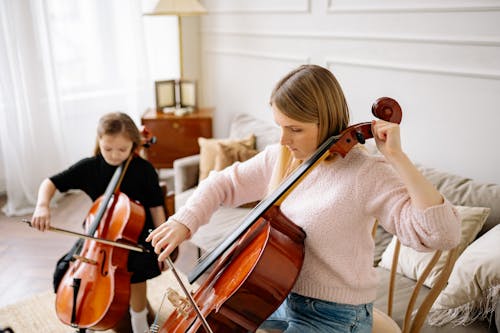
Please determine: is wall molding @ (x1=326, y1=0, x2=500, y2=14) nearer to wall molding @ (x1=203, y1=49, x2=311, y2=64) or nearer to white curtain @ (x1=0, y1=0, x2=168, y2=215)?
wall molding @ (x1=203, y1=49, x2=311, y2=64)

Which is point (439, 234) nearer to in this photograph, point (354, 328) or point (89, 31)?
point (354, 328)

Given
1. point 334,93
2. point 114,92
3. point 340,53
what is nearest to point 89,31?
point 114,92

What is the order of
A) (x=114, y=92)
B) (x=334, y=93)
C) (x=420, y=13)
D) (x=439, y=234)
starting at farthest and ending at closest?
(x=114, y=92)
(x=420, y=13)
(x=334, y=93)
(x=439, y=234)

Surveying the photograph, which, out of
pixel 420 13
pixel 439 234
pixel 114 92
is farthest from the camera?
pixel 114 92

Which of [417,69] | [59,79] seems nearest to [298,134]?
[417,69]

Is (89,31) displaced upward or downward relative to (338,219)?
upward

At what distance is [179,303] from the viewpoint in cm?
110

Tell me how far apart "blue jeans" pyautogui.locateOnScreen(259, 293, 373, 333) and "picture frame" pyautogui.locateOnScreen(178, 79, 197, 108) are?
2.30 meters

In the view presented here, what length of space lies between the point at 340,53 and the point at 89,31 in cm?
190

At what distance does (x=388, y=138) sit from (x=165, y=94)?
8.32 feet

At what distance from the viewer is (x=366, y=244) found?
1.09m

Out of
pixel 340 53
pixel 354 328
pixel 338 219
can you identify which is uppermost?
pixel 340 53

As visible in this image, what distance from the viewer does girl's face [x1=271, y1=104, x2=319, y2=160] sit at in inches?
41.2

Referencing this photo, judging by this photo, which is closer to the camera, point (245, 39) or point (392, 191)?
point (392, 191)
